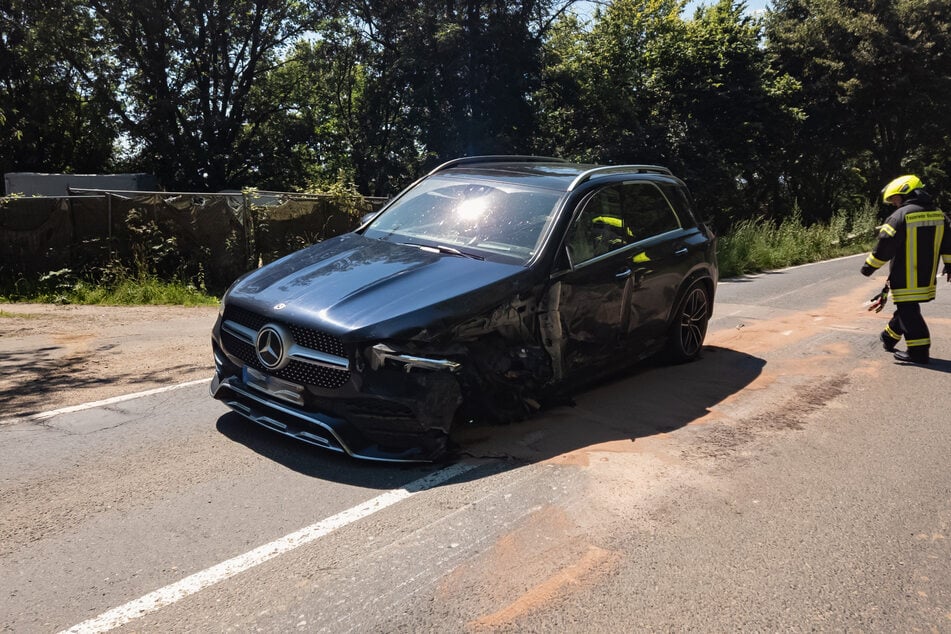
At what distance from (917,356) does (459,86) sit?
20.7 m

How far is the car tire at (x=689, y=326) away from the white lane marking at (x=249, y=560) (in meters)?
3.01

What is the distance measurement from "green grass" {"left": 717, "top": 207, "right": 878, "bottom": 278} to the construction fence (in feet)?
30.8

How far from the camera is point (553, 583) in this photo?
11.0 feet

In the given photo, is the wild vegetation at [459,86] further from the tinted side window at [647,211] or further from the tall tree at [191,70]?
the tinted side window at [647,211]

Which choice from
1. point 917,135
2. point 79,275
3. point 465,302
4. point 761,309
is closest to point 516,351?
point 465,302

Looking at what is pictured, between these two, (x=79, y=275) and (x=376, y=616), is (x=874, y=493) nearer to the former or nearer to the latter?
(x=376, y=616)

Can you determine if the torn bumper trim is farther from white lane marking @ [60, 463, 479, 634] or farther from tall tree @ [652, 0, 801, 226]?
tall tree @ [652, 0, 801, 226]

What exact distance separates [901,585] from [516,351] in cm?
241

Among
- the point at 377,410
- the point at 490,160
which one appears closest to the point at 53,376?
the point at 377,410

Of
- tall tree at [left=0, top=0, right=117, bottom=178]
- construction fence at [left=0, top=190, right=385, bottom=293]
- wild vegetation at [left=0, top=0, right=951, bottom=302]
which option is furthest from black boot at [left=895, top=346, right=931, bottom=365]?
tall tree at [left=0, top=0, right=117, bottom=178]

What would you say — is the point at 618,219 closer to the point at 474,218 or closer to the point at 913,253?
the point at 474,218

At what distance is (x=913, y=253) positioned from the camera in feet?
24.2

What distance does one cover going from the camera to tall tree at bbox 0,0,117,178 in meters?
24.9

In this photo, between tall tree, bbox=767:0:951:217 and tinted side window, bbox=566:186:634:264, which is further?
tall tree, bbox=767:0:951:217
